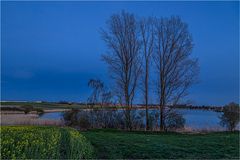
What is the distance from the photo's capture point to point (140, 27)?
25.3 meters

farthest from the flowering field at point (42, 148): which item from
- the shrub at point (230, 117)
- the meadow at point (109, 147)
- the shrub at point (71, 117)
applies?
the shrub at point (230, 117)

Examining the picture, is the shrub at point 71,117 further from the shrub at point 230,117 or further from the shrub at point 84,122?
the shrub at point 230,117

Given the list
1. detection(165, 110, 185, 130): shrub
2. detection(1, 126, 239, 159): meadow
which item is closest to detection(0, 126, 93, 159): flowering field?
Result: detection(1, 126, 239, 159): meadow

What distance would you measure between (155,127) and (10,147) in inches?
682

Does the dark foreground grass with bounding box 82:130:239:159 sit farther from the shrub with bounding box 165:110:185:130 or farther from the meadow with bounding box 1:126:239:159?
the shrub with bounding box 165:110:185:130

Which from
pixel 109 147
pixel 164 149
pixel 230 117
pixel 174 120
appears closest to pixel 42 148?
pixel 109 147

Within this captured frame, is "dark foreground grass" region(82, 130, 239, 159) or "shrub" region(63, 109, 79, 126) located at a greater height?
"shrub" region(63, 109, 79, 126)

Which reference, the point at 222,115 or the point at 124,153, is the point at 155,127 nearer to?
the point at 222,115

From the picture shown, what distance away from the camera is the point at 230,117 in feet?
81.3

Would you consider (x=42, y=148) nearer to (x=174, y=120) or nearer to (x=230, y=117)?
(x=174, y=120)

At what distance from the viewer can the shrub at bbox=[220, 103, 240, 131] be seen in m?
24.6

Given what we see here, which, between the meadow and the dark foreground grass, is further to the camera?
the dark foreground grass

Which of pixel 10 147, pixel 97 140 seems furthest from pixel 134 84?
pixel 10 147

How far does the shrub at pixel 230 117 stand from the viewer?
24.6 metres
